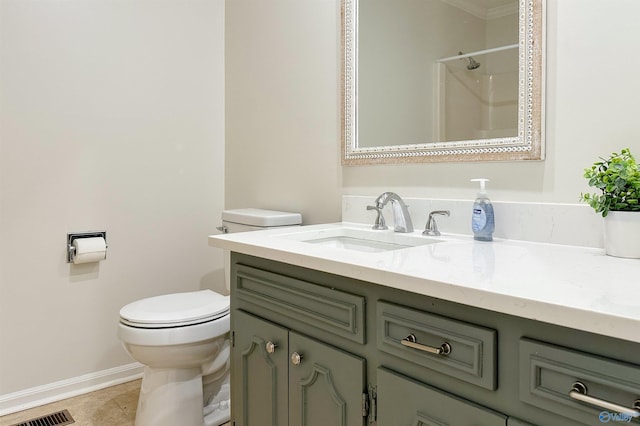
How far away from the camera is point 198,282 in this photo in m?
2.52

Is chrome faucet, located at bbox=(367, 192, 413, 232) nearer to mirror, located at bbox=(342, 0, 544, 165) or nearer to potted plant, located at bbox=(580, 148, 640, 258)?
mirror, located at bbox=(342, 0, 544, 165)

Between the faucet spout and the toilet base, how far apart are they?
0.99 meters

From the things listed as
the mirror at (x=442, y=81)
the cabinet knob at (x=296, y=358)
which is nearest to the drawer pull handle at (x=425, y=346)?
the cabinet knob at (x=296, y=358)

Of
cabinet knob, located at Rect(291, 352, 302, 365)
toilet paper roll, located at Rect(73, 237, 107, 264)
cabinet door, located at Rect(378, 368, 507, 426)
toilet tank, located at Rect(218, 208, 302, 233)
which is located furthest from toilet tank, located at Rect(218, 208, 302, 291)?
cabinet door, located at Rect(378, 368, 507, 426)

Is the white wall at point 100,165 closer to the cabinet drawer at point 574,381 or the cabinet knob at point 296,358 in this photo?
the cabinet knob at point 296,358

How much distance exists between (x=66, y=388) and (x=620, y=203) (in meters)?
2.32

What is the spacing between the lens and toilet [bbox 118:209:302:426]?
163 cm

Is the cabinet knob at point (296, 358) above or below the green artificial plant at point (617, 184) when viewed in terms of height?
below

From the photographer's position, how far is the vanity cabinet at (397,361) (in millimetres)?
682

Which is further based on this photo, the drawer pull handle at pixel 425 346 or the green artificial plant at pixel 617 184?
the green artificial plant at pixel 617 184

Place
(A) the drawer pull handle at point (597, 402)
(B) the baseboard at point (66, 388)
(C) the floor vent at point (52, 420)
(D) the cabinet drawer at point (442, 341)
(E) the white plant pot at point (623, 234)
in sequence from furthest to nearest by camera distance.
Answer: (B) the baseboard at point (66, 388), (C) the floor vent at point (52, 420), (E) the white plant pot at point (623, 234), (D) the cabinet drawer at point (442, 341), (A) the drawer pull handle at point (597, 402)

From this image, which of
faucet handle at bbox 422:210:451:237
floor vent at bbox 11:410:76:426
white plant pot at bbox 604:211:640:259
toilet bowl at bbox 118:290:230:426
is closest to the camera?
white plant pot at bbox 604:211:640:259

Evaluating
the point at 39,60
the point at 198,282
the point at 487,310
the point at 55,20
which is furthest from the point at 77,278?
the point at 487,310

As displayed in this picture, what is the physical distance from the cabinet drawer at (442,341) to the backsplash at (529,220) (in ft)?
1.87
